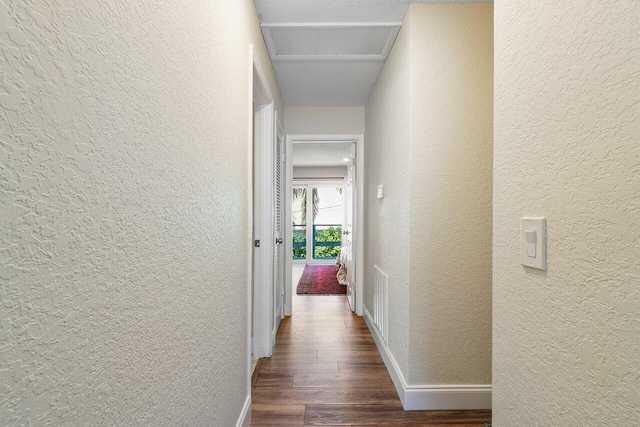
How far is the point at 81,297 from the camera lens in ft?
1.79

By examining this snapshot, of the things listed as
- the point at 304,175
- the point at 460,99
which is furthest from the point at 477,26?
the point at 304,175

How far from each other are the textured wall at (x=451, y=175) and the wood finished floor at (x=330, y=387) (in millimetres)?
417

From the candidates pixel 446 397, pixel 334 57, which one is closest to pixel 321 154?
pixel 334 57

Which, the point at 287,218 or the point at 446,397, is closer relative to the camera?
the point at 446,397

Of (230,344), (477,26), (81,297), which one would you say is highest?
(477,26)

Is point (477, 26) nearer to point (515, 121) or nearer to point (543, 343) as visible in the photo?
point (515, 121)

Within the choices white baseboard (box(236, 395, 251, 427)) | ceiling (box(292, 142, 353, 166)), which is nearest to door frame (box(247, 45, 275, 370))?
white baseboard (box(236, 395, 251, 427))

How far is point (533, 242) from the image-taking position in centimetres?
80

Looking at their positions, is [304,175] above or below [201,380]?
above

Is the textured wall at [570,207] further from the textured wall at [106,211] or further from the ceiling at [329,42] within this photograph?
the ceiling at [329,42]

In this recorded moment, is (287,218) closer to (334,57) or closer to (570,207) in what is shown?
(334,57)

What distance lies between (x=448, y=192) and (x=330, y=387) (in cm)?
144

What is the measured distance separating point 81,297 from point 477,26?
7.34ft

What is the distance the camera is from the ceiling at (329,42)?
199cm
